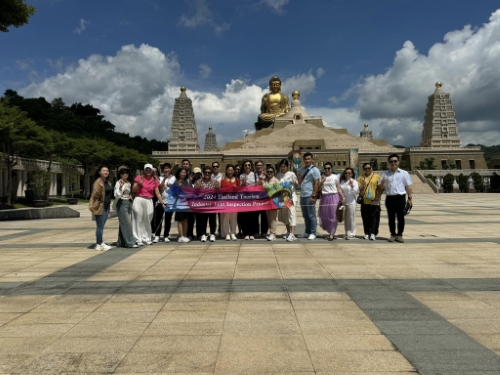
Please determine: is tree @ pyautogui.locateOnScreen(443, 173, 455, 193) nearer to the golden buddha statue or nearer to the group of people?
the group of people

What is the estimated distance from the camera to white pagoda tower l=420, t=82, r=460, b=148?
67250 millimetres

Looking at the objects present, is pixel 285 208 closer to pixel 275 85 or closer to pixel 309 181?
pixel 309 181

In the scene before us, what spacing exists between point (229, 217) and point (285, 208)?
1.32 m

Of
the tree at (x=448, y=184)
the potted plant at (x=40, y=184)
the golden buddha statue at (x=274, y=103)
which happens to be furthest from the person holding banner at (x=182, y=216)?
the golden buddha statue at (x=274, y=103)

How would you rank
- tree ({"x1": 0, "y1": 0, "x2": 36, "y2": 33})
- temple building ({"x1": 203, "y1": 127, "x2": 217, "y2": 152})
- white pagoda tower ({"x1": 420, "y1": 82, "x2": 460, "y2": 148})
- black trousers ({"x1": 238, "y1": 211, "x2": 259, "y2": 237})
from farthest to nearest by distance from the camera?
temple building ({"x1": 203, "y1": 127, "x2": 217, "y2": 152}) < white pagoda tower ({"x1": 420, "y1": 82, "x2": 460, "y2": 148}) < tree ({"x1": 0, "y1": 0, "x2": 36, "y2": 33}) < black trousers ({"x1": 238, "y1": 211, "x2": 259, "y2": 237})

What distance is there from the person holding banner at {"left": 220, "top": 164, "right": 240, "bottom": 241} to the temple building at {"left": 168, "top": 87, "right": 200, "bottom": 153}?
212 ft

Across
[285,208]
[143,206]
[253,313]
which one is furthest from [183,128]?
[253,313]

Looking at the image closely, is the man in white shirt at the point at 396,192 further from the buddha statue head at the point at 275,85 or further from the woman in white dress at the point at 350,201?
the buddha statue head at the point at 275,85

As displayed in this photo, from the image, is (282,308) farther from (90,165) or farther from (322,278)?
(90,165)

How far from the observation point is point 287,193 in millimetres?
9000

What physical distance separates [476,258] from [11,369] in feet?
21.5

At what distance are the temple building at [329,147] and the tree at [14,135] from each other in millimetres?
37947

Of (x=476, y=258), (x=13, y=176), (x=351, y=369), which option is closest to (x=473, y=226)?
(x=476, y=258)

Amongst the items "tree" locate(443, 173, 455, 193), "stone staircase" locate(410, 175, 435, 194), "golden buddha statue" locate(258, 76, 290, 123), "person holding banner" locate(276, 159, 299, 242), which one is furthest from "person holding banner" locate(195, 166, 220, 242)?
"golden buddha statue" locate(258, 76, 290, 123)
